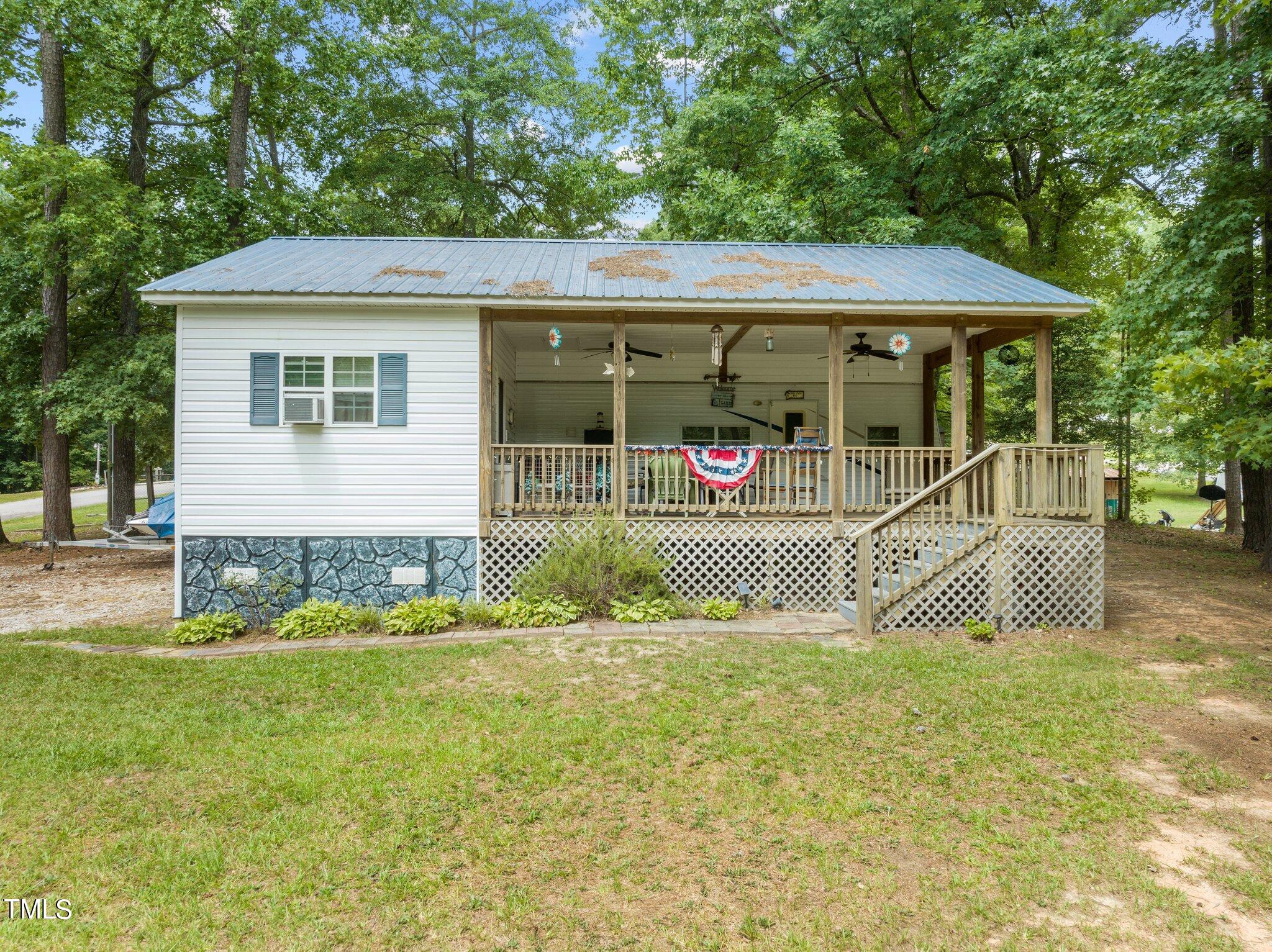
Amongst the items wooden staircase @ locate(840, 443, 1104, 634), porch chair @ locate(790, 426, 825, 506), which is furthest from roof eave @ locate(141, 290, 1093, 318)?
porch chair @ locate(790, 426, 825, 506)

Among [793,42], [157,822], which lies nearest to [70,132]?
[793,42]

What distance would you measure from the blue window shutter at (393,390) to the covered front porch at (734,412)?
3.41 feet

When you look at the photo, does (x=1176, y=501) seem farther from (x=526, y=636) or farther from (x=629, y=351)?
(x=526, y=636)

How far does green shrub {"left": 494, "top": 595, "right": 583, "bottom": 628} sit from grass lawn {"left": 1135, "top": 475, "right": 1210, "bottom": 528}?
2958 cm

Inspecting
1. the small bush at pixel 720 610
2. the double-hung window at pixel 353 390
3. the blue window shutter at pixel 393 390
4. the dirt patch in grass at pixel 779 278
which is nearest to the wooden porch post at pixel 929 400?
the dirt patch in grass at pixel 779 278

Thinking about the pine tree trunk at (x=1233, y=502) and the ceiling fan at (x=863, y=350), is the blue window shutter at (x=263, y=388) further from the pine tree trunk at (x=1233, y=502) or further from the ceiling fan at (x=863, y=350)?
the pine tree trunk at (x=1233, y=502)

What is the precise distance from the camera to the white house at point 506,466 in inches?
311

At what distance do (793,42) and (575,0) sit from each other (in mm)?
11281

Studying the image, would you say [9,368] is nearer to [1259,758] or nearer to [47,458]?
[47,458]

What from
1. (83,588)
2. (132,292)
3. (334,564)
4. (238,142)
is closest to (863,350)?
(334,564)

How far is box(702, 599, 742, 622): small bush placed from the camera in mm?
8234

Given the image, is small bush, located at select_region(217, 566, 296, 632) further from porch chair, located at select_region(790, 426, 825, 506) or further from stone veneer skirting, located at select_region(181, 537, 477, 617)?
porch chair, located at select_region(790, 426, 825, 506)

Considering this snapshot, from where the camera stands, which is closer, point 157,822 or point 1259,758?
point 157,822

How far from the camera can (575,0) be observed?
2391cm
